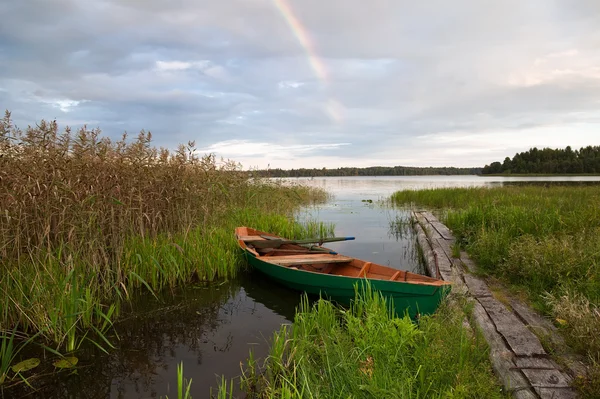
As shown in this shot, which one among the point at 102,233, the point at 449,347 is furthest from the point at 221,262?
the point at 449,347

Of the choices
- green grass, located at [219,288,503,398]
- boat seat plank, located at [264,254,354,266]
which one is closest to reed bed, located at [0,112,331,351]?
boat seat plank, located at [264,254,354,266]

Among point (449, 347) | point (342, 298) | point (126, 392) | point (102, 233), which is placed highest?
point (102, 233)

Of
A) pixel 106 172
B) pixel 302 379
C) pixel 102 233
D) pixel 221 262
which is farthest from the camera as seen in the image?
pixel 221 262

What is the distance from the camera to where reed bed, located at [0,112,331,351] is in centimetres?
463

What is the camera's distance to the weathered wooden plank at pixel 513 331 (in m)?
3.48

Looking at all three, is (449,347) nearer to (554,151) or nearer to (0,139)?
(0,139)

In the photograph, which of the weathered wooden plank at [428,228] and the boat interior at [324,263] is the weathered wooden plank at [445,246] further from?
the boat interior at [324,263]

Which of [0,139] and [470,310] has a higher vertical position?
[0,139]

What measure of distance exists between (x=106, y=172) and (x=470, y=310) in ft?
20.0

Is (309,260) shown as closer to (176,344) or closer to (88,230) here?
(176,344)

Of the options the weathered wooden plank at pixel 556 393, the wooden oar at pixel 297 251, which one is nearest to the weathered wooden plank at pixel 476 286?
the weathered wooden plank at pixel 556 393

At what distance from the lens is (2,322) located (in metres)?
4.49

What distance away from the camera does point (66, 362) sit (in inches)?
172

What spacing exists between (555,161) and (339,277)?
82167 mm
